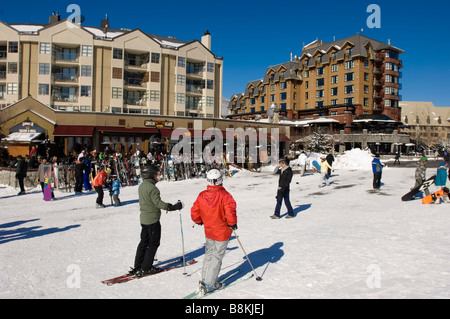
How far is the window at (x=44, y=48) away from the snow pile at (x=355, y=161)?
33.1 meters

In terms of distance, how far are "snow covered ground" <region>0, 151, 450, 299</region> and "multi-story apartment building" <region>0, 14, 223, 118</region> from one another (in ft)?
83.4

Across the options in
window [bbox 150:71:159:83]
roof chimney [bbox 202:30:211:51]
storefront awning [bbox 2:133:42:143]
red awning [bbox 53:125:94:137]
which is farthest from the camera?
roof chimney [bbox 202:30:211:51]

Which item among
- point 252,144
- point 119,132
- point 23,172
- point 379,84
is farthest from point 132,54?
point 379,84

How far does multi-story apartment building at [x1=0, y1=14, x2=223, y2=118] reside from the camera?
3509 cm

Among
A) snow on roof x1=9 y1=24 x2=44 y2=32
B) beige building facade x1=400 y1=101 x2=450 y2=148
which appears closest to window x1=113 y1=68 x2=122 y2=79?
snow on roof x1=9 y1=24 x2=44 y2=32

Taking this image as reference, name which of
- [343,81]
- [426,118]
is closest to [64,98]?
[343,81]

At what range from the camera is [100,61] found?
121ft

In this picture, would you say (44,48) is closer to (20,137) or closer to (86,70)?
(86,70)

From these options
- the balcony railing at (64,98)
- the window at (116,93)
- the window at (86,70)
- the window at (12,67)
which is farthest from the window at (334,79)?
the window at (12,67)

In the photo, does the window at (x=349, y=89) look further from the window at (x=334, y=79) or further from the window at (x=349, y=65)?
the window at (x=349, y=65)

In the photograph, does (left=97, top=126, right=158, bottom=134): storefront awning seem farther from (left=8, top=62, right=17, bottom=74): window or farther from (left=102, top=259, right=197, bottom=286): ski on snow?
(left=102, top=259, right=197, bottom=286): ski on snow
